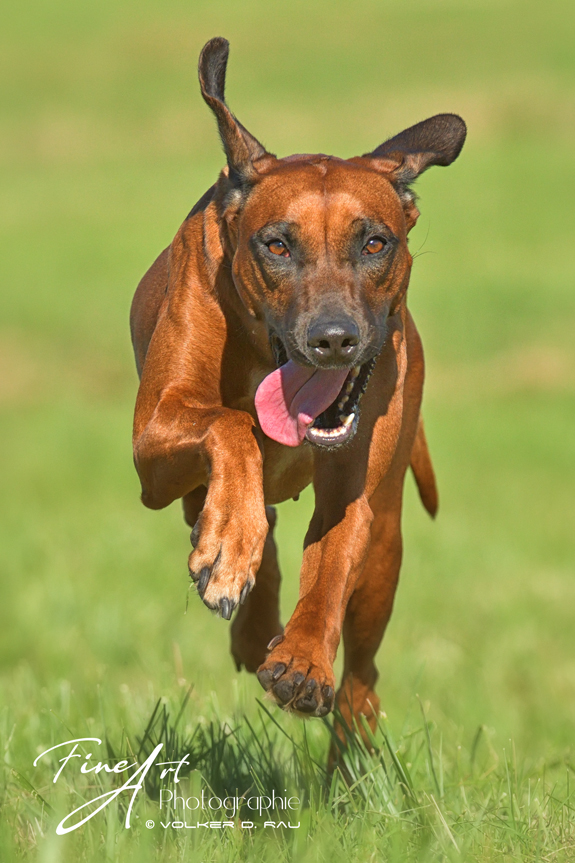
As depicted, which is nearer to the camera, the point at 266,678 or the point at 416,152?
the point at 266,678

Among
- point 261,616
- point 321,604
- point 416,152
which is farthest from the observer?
point 261,616

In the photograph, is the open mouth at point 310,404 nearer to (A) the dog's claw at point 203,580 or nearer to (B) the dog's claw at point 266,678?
(A) the dog's claw at point 203,580

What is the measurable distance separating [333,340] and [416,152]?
1.09 m

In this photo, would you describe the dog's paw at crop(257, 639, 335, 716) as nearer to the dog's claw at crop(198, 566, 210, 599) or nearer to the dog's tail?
the dog's claw at crop(198, 566, 210, 599)

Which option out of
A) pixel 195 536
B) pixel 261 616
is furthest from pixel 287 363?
pixel 261 616

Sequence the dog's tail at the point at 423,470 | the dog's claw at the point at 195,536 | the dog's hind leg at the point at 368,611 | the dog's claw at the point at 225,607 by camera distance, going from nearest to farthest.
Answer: the dog's claw at the point at 225,607
the dog's claw at the point at 195,536
the dog's hind leg at the point at 368,611
the dog's tail at the point at 423,470

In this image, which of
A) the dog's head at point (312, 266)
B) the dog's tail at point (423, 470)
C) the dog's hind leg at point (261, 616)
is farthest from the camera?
the dog's tail at point (423, 470)

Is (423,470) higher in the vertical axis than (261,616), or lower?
higher

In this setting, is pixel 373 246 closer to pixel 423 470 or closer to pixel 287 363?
pixel 287 363

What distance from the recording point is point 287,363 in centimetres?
431

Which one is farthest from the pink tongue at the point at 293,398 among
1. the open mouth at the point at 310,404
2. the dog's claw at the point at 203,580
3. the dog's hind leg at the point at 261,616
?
the dog's hind leg at the point at 261,616

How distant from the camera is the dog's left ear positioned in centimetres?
465

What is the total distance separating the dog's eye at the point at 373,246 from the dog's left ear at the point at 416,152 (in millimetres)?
365

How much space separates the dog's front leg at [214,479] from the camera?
12.3ft
